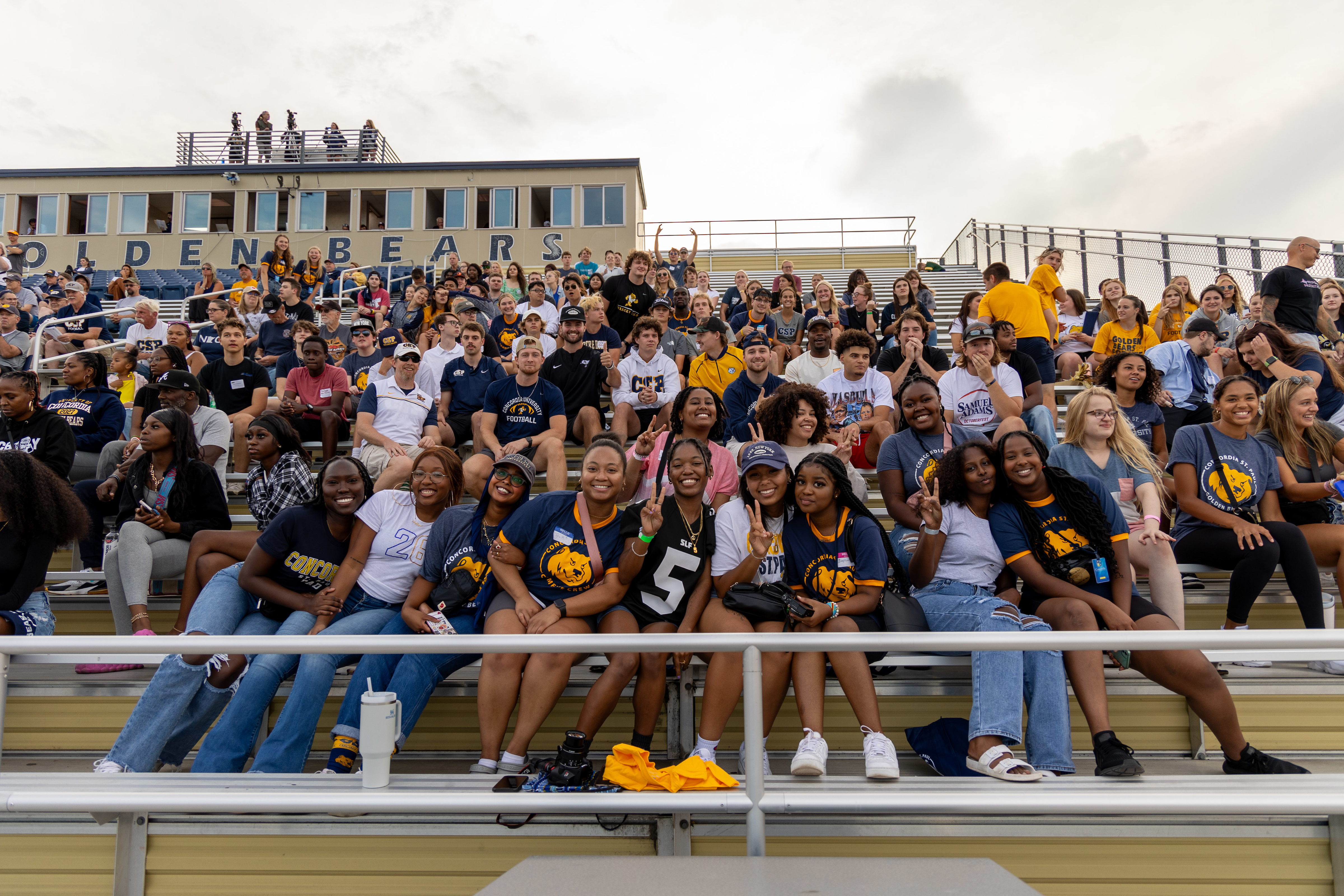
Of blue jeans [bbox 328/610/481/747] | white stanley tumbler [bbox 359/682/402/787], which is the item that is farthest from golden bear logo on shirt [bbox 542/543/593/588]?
white stanley tumbler [bbox 359/682/402/787]

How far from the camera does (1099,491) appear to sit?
136 inches

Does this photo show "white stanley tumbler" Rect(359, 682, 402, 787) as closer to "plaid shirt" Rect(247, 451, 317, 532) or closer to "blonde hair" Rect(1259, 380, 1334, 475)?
"plaid shirt" Rect(247, 451, 317, 532)

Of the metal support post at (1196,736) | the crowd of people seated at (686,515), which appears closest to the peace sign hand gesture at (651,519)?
the crowd of people seated at (686,515)

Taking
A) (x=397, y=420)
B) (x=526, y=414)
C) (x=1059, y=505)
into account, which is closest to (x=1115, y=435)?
(x=1059, y=505)

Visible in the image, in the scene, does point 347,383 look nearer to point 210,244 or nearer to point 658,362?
point 658,362

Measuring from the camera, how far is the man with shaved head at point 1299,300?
261 inches

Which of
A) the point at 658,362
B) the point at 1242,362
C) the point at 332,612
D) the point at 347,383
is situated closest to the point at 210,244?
the point at 347,383

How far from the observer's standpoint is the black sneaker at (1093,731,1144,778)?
2.73 meters

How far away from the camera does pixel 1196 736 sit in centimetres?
331

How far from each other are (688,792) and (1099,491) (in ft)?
7.66

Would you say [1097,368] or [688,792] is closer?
[688,792]

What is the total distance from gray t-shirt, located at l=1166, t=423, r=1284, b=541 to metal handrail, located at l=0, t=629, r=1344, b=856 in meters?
2.04

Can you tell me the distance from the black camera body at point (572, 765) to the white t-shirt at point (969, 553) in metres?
1.73

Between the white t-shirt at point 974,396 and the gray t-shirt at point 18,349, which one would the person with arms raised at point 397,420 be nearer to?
the gray t-shirt at point 18,349
